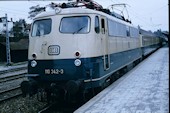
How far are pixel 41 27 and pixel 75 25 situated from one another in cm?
131

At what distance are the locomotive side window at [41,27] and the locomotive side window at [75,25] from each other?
485 millimetres

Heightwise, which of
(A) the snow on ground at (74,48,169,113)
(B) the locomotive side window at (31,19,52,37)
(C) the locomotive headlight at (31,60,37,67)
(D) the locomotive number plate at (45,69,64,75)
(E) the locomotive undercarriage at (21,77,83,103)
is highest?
(B) the locomotive side window at (31,19,52,37)

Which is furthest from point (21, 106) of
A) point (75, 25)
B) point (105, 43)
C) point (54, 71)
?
point (105, 43)


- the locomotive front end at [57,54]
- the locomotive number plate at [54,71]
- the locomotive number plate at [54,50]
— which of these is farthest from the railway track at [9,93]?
the locomotive number plate at [54,50]

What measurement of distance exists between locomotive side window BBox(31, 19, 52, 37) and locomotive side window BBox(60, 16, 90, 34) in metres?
0.48

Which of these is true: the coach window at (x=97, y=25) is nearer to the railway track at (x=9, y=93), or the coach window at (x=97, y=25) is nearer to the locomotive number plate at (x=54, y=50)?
the locomotive number plate at (x=54, y=50)

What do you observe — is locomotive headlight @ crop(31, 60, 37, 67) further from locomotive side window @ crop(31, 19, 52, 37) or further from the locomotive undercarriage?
locomotive side window @ crop(31, 19, 52, 37)

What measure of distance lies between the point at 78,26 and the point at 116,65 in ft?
12.4

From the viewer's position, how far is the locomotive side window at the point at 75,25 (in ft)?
32.1

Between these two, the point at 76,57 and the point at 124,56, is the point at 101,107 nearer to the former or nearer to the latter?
the point at 76,57

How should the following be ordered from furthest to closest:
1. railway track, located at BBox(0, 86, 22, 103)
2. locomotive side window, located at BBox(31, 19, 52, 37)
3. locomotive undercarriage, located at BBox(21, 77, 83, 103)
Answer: railway track, located at BBox(0, 86, 22, 103) → locomotive side window, located at BBox(31, 19, 52, 37) → locomotive undercarriage, located at BBox(21, 77, 83, 103)

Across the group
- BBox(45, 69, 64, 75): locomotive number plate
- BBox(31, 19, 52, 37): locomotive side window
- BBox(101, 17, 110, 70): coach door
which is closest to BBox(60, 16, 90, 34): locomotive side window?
BBox(31, 19, 52, 37): locomotive side window

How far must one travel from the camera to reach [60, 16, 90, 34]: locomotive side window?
9.78 meters

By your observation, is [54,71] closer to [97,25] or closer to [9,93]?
[97,25]
